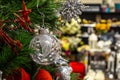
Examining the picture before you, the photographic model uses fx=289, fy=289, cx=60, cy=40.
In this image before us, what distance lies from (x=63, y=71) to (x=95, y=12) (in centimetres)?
458

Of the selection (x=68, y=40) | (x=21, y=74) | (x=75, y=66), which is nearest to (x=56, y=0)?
(x=21, y=74)

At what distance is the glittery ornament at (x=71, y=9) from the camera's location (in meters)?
0.64

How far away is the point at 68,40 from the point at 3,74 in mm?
2890

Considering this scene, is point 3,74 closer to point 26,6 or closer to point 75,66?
point 26,6

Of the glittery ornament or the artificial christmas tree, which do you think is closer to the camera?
the artificial christmas tree

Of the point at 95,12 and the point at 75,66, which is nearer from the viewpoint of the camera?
the point at 75,66

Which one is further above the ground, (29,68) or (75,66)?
(29,68)

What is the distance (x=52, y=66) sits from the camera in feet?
2.11

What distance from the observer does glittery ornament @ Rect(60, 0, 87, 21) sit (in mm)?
642

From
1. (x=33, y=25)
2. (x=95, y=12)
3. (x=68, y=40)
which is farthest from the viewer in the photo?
(x=95, y=12)

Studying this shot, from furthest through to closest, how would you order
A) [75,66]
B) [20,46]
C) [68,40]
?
1. [68,40]
2. [75,66]
3. [20,46]

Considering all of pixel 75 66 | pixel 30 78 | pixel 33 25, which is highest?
pixel 33 25

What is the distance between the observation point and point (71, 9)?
65 centimetres

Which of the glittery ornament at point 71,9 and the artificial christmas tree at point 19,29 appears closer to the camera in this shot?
the artificial christmas tree at point 19,29
